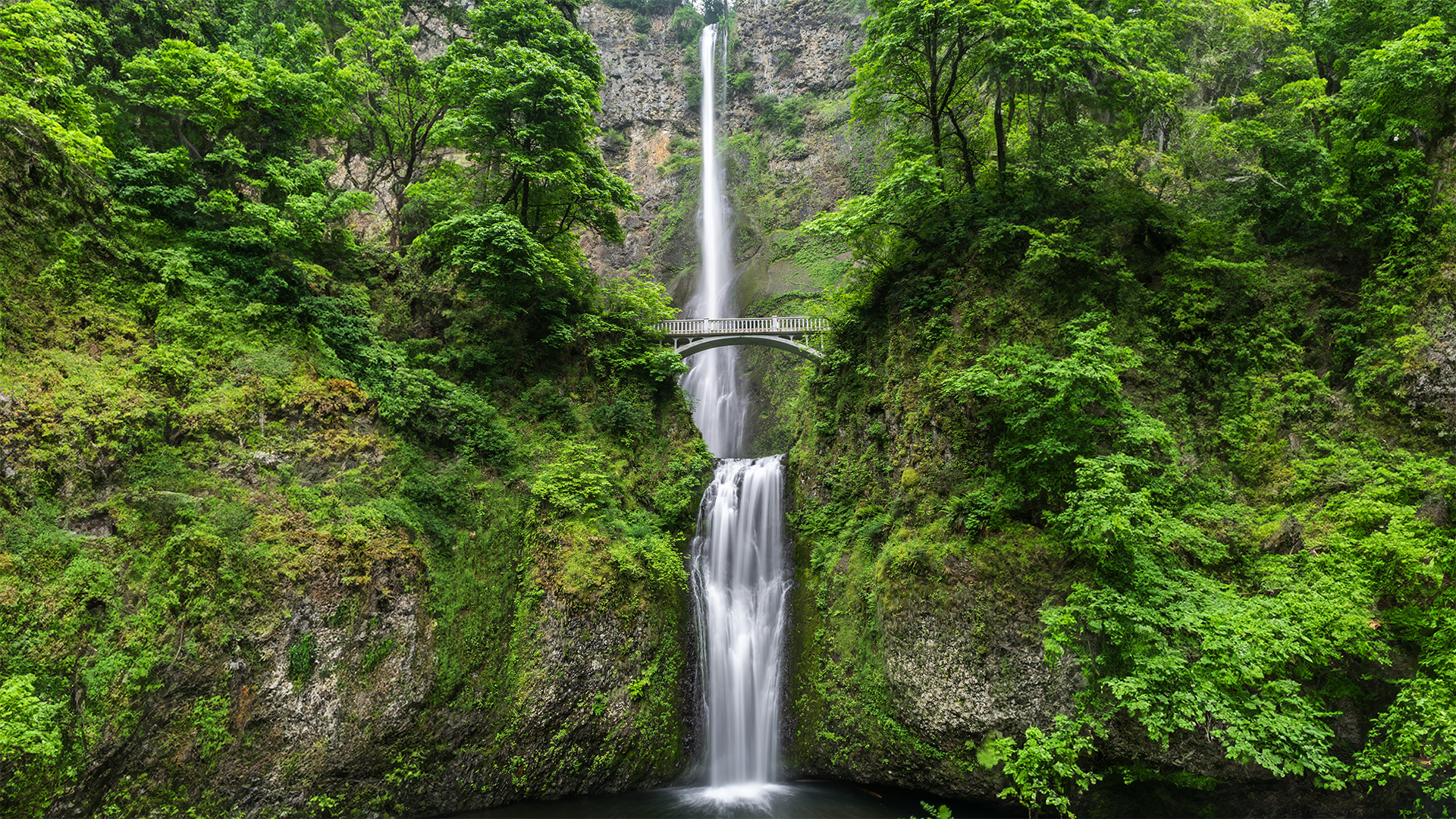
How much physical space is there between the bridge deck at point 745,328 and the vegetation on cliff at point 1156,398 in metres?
6.52

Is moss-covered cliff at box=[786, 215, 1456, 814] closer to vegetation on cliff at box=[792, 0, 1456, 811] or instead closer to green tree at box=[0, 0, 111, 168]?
vegetation on cliff at box=[792, 0, 1456, 811]

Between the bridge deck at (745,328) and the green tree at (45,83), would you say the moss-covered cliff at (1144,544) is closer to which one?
the bridge deck at (745,328)


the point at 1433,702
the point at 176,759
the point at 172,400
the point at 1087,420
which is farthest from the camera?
the point at 172,400

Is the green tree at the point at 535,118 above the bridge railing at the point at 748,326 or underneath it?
above

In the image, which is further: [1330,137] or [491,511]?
[491,511]

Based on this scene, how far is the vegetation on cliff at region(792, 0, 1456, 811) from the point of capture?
22.2ft

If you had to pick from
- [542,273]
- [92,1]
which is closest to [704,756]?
[542,273]

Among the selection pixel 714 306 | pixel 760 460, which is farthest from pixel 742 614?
pixel 714 306

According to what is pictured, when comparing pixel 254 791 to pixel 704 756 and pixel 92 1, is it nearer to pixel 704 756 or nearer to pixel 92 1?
pixel 704 756

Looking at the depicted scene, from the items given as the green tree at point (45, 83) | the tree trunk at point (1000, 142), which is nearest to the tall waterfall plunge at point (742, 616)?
the tree trunk at point (1000, 142)

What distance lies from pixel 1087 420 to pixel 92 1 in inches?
825

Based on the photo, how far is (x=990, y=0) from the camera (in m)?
10.7

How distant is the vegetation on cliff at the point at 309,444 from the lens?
302 inches

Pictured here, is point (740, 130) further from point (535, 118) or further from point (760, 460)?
point (760, 460)
